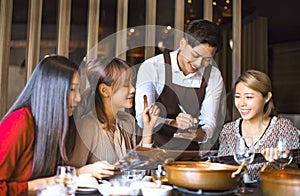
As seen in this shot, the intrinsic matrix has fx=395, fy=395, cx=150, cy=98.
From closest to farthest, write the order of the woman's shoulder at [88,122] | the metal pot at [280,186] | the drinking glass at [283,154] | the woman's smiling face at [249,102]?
the metal pot at [280,186], the drinking glass at [283,154], the woman's shoulder at [88,122], the woman's smiling face at [249,102]

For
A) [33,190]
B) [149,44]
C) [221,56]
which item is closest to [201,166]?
[33,190]

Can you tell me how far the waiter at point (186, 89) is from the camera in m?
2.39

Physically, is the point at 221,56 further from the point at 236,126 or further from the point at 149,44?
the point at 236,126

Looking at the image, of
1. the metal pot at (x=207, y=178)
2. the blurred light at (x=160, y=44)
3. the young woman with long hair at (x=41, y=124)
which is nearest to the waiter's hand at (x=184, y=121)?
the blurred light at (x=160, y=44)

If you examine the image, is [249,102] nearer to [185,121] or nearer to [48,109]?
[185,121]

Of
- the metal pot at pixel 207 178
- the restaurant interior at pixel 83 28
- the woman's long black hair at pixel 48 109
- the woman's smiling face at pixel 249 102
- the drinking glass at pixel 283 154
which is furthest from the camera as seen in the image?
the restaurant interior at pixel 83 28

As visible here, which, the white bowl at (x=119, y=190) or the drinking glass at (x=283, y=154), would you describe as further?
the drinking glass at (x=283, y=154)

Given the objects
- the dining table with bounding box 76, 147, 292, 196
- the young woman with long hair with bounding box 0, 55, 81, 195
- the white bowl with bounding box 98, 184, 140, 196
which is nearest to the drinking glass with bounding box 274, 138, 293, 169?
the dining table with bounding box 76, 147, 292, 196

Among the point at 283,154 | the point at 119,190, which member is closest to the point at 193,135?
the point at 283,154

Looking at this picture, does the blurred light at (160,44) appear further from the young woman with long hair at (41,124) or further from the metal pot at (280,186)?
the metal pot at (280,186)

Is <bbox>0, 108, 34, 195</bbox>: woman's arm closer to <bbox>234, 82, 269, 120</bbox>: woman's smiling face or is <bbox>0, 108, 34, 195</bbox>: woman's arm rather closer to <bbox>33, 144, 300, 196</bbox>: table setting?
<bbox>33, 144, 300, 196</bbox>: table setting

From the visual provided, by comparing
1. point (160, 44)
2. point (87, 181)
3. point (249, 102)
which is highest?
point (160, 44)

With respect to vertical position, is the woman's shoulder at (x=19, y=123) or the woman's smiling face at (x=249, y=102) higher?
the woman's smiling face at (x=249, y=102)

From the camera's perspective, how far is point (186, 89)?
2.54 m
